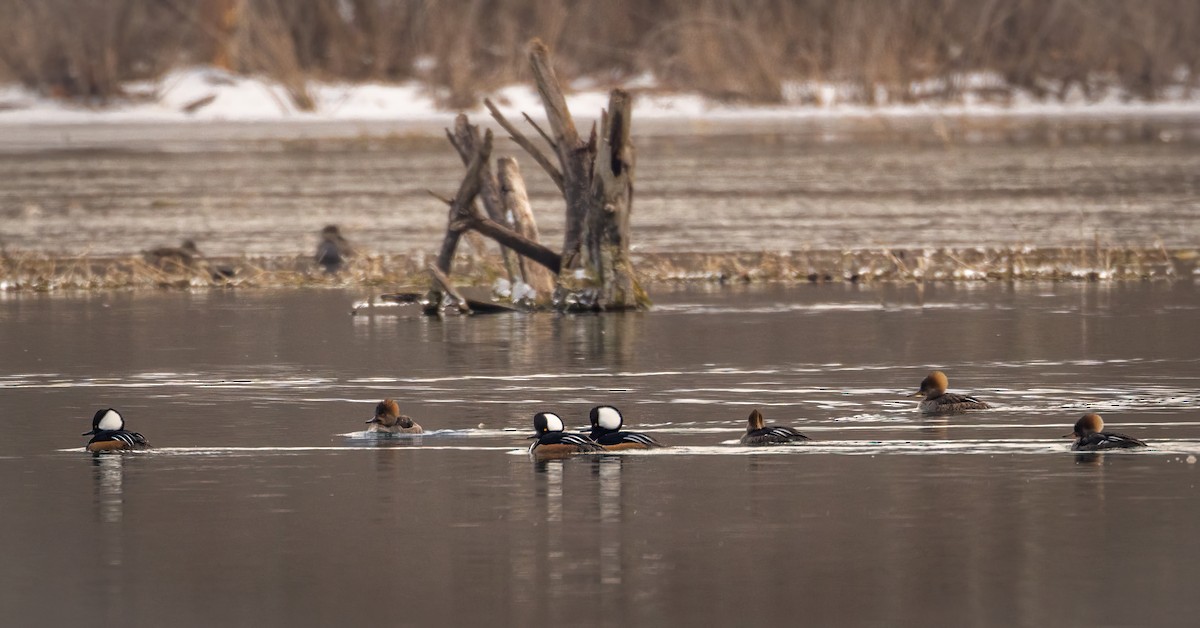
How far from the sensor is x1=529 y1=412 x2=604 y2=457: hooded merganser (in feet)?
36.0

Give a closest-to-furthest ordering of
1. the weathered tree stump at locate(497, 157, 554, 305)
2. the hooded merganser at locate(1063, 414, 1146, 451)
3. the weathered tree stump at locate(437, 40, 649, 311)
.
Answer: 1. the hooded merganser at locate(1063, 414, 1146, 451)
2. the weathered tree stump at locate(437, 40, 649, 311)
3. the weathered tree stump at locate(497, 157, 554, 305)

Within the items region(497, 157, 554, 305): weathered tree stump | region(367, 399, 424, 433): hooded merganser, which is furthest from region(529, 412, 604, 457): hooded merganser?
region(497, 157, 554, 305): weathered tree stump

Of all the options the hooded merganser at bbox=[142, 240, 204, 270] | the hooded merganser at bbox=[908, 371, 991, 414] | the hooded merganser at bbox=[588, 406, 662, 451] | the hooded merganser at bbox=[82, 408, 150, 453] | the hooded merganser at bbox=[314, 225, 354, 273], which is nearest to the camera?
the hooded merganser at bbox=[588, 406, 662, 451]

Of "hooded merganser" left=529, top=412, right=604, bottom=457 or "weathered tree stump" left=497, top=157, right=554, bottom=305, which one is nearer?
"hooded merganser" left=529, top=412, right=604, bottom=457

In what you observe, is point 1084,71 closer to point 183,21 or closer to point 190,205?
point 183,21

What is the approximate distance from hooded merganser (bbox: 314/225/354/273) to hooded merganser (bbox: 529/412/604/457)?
12.1m

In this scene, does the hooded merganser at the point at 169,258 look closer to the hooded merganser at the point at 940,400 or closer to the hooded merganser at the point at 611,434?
the hooded merganser at the point at 940,400

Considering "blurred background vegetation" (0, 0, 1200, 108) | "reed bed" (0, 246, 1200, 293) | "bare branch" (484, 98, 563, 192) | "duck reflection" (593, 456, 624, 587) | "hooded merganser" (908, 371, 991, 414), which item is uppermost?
"blurred background vegetation" (0, 0, 1200, 108)

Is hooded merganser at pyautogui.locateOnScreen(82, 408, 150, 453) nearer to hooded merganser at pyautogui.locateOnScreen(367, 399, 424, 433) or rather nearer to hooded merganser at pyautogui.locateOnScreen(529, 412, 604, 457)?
hooded merganser at pyautogui.locateOnScreen(367, 399, 424, 433)

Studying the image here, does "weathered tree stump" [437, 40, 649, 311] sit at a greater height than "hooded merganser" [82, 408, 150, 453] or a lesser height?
greater

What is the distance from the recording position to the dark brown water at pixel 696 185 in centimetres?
2627

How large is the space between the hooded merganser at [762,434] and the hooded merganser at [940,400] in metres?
1.23

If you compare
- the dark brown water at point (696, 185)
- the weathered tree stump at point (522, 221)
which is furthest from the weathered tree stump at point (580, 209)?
the dark brown water at point (696, 185)

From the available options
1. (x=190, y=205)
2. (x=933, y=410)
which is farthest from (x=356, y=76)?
(x=933, y=410)
